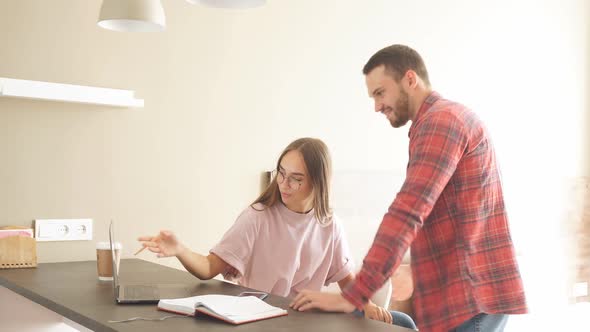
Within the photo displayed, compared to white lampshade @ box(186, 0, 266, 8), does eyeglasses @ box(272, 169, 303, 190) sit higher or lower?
lower

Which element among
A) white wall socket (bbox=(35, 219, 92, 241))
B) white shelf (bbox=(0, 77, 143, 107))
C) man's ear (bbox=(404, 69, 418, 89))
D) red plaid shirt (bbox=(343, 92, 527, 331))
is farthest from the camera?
white wall socket (bbox=(35, 219, 92, 241))

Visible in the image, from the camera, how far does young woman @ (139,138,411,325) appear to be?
2422mm

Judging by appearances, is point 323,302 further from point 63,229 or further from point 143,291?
point 63,229

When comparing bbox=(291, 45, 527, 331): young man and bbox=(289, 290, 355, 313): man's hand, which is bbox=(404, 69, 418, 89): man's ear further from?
bbox=(289, 290, 355, 313): man's hand

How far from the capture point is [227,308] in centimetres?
178

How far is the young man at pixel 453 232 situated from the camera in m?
1.79

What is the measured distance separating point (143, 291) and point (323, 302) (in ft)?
1.73

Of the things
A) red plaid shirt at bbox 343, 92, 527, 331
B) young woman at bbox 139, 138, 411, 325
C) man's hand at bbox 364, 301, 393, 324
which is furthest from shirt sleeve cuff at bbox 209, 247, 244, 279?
red plaid shirt at bbox 343, 92, 527, 331

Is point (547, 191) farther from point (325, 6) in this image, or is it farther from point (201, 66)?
point (201, 66)

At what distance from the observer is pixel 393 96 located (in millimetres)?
2100

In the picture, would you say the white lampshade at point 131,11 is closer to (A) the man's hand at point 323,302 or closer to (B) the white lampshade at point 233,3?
(B) the white lampshade at point 233,3

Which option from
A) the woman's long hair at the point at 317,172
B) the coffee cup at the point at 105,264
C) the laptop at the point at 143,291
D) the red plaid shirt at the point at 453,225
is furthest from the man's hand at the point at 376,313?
the coffee cup at the point at 105,264

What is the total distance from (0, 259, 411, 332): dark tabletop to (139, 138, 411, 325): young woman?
165 millimetres

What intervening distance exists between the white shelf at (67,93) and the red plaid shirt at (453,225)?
4.34 ft
